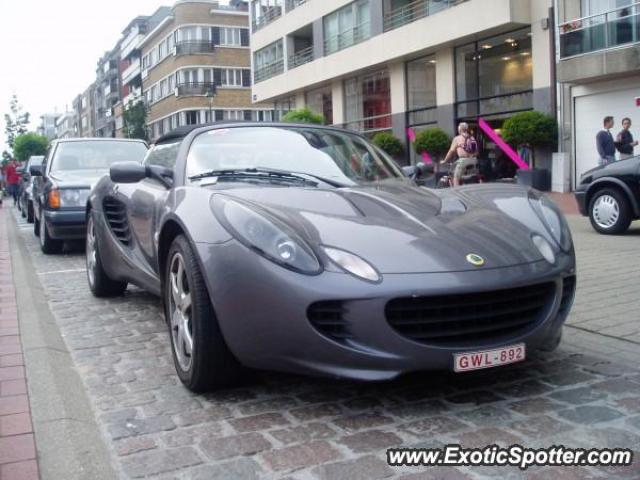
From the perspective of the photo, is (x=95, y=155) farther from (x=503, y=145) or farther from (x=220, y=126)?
(x=503, y=145)

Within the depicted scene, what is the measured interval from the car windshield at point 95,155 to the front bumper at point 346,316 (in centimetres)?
753

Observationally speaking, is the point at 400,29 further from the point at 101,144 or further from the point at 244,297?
the point at 244,297

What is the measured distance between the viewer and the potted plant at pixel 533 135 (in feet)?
65.2

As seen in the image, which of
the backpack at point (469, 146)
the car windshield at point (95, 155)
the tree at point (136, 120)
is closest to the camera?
A: the car windshield at point (95, 155)

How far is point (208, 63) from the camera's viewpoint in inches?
2192

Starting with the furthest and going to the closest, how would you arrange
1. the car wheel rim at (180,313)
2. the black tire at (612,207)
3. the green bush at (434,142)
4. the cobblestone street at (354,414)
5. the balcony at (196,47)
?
the balcony at (196,47) → the green bush at (434,142) → the black tire at (612,207) → the car wheel rim at (180,313) → the cobblestone street at (354,414)

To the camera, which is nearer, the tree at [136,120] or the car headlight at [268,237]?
the car headlight at [268,237]

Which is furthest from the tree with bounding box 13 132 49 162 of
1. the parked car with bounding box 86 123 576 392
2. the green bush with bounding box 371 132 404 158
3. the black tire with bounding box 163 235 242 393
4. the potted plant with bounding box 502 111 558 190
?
the black tire with bounding box 163 235 242 393

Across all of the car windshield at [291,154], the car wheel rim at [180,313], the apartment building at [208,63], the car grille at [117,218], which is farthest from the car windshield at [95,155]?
the apartment building at [208,63]

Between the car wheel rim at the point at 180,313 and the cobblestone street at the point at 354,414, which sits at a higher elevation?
the car wheel rim at the point at 180,313

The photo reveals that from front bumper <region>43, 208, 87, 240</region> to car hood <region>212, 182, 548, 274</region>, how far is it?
6268 mm

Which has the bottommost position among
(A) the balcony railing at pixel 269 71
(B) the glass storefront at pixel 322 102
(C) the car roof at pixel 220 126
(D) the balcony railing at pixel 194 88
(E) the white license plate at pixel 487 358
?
(E) the white license plate at pixel 487 358

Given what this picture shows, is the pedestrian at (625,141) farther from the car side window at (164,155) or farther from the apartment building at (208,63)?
the apartment building at (208,63)

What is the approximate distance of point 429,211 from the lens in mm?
3594
